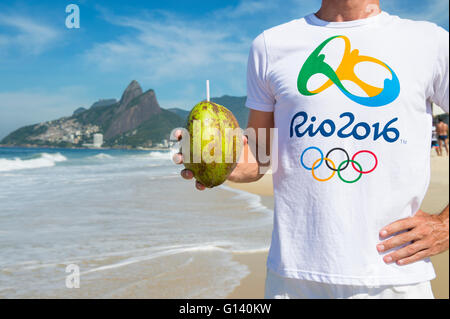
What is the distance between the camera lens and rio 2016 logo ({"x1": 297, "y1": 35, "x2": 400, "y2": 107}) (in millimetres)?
1267

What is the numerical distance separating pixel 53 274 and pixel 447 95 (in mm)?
3449

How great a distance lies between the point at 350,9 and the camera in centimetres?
138

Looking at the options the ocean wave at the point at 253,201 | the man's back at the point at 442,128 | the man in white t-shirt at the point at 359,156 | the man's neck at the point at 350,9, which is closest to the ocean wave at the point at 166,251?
the ocean wave at the point at 253,201

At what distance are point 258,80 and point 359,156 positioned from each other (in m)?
0.50

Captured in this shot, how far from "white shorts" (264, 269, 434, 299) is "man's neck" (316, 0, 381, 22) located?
101cm

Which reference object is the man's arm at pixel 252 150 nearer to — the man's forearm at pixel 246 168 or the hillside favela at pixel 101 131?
the man's forearm at pixel 246 168

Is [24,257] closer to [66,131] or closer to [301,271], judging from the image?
[301,271]

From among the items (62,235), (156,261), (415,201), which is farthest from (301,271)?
(62,235)

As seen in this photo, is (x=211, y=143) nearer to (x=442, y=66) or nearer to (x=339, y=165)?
(x=339, y=165)

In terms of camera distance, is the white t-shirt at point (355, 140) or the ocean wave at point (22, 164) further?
the ocean wave at point (22, 164)

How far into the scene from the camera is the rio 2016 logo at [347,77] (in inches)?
A: 49.9

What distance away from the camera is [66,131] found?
45781 millimetres

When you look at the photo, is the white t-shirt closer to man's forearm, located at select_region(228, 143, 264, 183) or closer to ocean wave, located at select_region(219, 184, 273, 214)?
man's forearm, located at select_region(228, 143, 264, 183)
